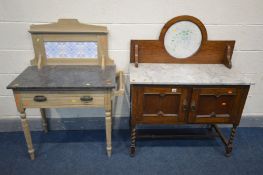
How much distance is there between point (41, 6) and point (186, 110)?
1.44 meters

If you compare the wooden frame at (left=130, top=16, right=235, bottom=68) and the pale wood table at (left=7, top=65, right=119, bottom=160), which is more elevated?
the wooden frame at (left=130, top=16, right=235, bottom=68)

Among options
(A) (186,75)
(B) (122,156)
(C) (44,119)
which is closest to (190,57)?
(A) (186,75)

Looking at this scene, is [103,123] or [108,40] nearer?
[108,40]

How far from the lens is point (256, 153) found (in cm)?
205

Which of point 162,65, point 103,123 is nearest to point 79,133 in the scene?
point 103,123

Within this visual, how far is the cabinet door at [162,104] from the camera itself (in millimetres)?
1642

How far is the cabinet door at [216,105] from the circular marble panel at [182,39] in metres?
0.46

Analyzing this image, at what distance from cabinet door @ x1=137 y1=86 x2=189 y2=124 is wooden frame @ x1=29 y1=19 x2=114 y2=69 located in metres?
0.48

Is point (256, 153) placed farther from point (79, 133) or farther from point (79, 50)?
point (79, 50)

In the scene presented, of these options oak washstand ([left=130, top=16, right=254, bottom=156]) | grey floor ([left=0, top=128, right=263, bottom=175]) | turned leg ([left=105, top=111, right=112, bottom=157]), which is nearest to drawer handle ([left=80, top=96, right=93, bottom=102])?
turned leg ([left=105, top=111, right=112, bottom=157])

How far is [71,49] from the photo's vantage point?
1.90 m

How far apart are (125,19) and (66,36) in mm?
517

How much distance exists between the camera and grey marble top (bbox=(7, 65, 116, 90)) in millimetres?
1552

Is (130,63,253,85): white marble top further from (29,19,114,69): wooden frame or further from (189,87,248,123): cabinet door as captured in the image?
(29,19,114,69): wooden frame
